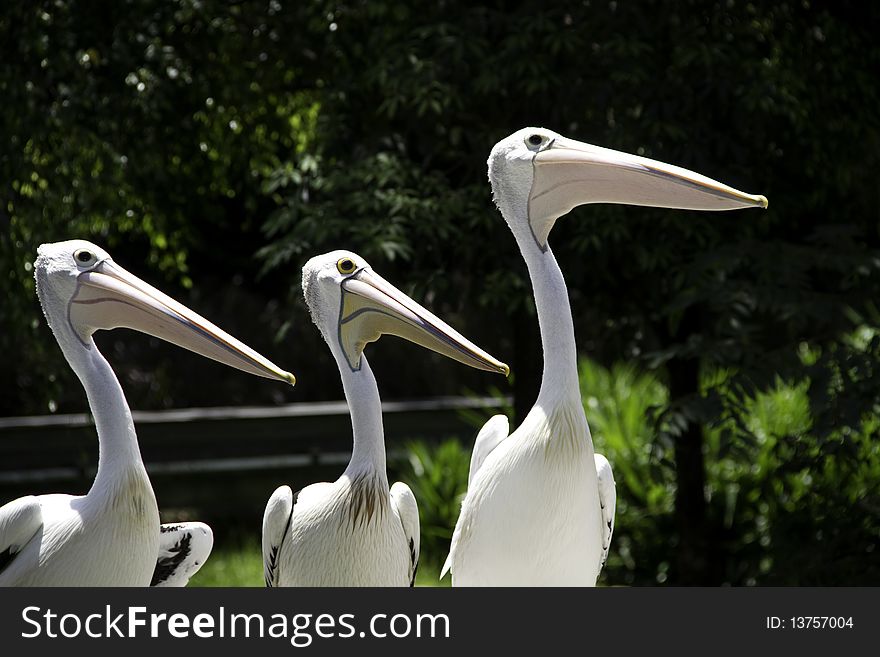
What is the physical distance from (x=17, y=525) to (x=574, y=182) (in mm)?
1571

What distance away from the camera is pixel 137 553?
9.57ft

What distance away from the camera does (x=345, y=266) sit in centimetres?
318

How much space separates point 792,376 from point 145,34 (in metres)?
3.37

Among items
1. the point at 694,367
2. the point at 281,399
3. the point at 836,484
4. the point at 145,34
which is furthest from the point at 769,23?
the point at 281,399

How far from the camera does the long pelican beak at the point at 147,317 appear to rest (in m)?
2.93

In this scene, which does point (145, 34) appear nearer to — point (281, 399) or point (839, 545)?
point (839, 545)

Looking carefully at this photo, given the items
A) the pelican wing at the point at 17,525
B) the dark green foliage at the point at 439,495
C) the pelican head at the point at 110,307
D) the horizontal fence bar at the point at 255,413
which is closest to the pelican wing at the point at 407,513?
the pelican head at the point at 110,307

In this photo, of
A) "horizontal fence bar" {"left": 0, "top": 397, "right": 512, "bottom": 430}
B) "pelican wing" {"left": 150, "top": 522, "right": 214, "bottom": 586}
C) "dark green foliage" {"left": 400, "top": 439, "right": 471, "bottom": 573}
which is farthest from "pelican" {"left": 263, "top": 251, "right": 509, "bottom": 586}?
"horizontal fence bar" {"left": 0, "top": 397, "right": 512, "bottom": 430}

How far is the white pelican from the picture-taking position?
303 centimetres

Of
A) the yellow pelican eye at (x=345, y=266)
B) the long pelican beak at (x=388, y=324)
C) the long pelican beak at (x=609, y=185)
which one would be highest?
the long pelican beak at (x=609, y=185)

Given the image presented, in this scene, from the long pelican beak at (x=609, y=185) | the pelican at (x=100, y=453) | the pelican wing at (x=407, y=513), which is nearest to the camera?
the pelican at (x=100, y=453)

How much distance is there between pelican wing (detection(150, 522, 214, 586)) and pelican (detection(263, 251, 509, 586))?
0.61 feet

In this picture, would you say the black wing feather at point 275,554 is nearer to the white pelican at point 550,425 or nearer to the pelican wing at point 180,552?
the pelican wing at point 180,552

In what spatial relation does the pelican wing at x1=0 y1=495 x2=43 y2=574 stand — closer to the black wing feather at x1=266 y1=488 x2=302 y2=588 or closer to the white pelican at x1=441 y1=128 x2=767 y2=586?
the black wing feather at x1=266 y1=488 x2=302 y2=588
